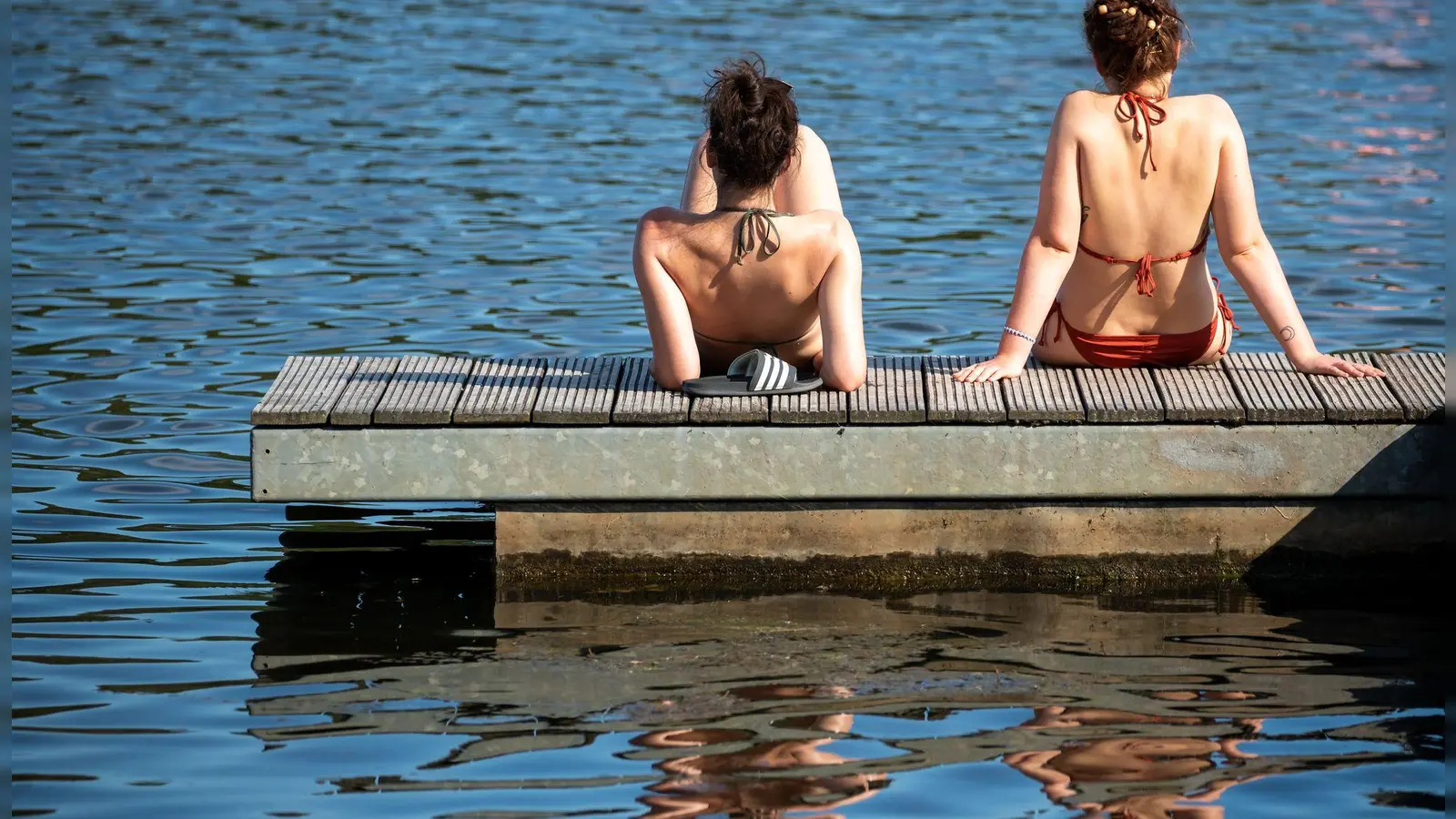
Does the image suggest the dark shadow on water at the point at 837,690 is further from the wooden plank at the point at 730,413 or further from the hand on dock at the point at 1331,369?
the hand on dock at the point at 1331,369

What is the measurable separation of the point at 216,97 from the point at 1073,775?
1370cm

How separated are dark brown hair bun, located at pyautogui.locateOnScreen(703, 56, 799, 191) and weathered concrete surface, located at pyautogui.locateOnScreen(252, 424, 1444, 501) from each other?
2.68ft

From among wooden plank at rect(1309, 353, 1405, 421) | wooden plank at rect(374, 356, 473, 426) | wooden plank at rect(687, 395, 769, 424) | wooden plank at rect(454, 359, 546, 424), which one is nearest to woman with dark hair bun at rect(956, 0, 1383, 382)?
wooden plank at rect(1309, 353, 1405, 421)

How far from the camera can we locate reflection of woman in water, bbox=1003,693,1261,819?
442 centimetres

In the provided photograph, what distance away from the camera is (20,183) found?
12.9m

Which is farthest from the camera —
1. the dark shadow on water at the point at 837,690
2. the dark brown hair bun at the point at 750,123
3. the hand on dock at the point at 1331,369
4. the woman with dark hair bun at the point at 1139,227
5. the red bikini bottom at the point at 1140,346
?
the red bikini bottom at the point at 1140,346

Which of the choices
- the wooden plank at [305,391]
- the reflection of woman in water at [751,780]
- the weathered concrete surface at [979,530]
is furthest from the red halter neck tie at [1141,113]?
the wooden plank at [305,391]

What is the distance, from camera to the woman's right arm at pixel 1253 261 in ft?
19.6

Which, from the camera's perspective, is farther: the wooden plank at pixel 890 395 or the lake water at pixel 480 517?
the wooden plank at pixel 890 395

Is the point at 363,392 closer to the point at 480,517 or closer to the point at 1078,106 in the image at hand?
the point at 480,517

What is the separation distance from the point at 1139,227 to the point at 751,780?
249 centimetres

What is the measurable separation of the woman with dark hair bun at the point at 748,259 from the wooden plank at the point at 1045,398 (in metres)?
0.50

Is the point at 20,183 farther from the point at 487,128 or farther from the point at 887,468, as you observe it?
the point at 887,468

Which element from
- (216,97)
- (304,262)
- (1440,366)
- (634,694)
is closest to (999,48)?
(216,97)
